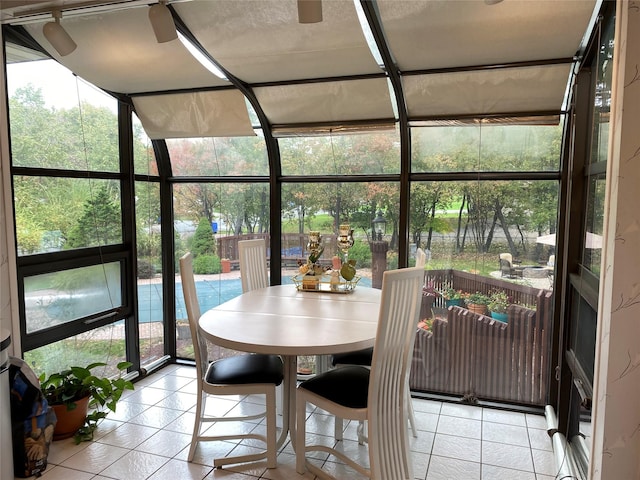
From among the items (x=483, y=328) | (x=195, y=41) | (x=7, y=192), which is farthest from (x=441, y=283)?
(x=7, y=192)

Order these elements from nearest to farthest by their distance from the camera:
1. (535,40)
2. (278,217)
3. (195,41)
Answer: (535,40) < (195,41) < (278,217)

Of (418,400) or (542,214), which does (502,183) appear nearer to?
(542,214)

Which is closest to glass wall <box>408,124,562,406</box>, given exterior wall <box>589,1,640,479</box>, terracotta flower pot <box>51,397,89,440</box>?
exterior wall <box>589,1,640,479</box>

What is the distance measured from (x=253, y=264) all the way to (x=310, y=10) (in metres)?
2.06

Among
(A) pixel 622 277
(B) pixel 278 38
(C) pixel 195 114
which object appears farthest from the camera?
(C) pixel 195 114

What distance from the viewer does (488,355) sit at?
3.43 m

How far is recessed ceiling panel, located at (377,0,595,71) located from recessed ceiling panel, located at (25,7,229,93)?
134 cm

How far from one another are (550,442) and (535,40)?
238 cm

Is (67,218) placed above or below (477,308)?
above

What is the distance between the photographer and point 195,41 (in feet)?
9.08

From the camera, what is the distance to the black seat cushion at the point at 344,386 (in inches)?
91.3

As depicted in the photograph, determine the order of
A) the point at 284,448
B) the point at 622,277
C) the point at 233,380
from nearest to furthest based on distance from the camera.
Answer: the point at 622,277, the point at 233,380, the point at 284,448

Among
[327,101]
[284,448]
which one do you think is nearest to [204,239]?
[327,101]

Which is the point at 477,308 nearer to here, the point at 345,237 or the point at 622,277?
the point at 345,237
